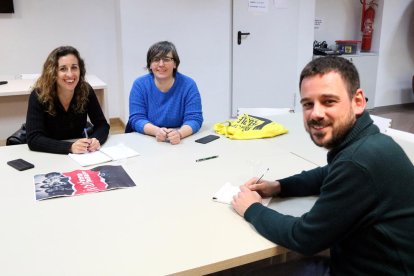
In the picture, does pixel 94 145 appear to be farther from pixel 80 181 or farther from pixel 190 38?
pixel 190 38

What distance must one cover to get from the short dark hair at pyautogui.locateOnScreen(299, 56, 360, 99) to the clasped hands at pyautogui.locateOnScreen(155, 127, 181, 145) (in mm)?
1053

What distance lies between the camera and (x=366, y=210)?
3.32 ft

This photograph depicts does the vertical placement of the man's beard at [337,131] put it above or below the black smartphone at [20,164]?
above

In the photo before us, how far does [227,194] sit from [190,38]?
11.0ft

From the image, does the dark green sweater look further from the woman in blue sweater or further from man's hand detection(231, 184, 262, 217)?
the woman in blue sweater

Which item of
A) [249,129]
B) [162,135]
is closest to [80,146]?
[162,135]

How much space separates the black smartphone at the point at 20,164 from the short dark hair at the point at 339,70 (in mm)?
1256

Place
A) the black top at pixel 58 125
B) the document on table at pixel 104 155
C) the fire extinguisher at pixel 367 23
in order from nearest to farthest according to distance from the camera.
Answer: the document on table at pixel 104 155
the black top at pixel 58 125
the fire extinguisher at pixel 367 23

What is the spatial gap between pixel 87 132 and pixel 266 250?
1.48 metres

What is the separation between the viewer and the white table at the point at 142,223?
107 cm

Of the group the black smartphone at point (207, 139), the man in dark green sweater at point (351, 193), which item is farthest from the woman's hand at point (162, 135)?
the man in dark green sweater at point (351, 193)

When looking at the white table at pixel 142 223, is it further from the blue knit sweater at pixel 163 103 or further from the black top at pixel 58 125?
the blue knit sweater at pixel 163 103

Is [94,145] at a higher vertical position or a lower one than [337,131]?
lower

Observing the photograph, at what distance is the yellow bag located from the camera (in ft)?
7.11
